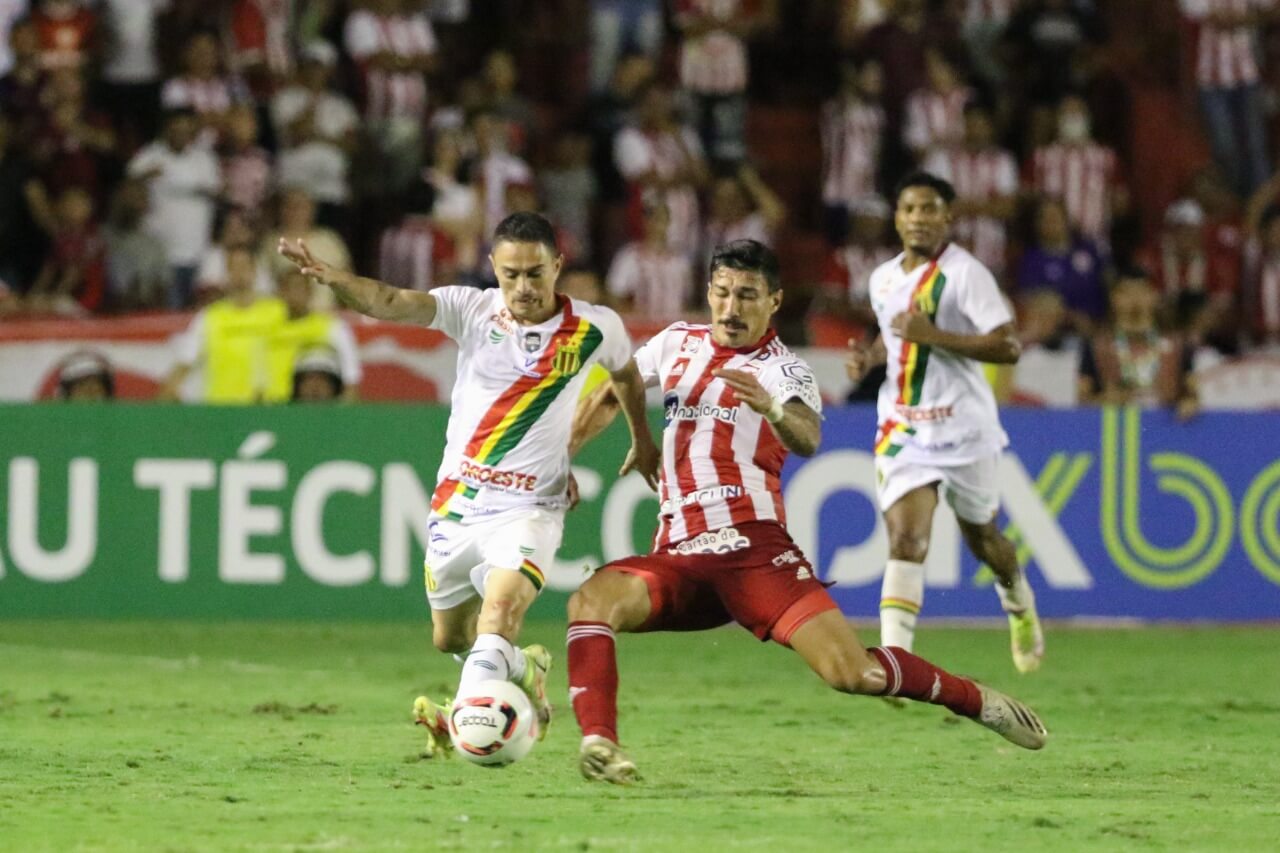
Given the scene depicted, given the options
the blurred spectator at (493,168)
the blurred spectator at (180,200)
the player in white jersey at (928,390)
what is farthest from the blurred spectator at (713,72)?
the player in white jersey at (928,390)

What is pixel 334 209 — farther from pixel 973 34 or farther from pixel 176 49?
pixel 973 34

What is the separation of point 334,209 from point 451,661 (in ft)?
20.2

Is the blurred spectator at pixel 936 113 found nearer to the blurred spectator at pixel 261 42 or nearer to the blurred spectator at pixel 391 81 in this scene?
the blurred spectator at pixel 391 81

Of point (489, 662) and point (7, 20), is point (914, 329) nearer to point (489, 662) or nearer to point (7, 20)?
point (489, 662)

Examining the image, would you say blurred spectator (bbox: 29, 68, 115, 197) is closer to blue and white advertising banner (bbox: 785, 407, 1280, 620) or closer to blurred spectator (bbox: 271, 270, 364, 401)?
blurred spectator (bbox: 271, 270, 364, 401)

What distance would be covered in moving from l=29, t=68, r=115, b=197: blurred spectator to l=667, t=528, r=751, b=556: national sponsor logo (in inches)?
404

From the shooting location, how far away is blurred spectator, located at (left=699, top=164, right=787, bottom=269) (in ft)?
58.2

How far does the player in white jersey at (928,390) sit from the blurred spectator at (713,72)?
8625 millimetres

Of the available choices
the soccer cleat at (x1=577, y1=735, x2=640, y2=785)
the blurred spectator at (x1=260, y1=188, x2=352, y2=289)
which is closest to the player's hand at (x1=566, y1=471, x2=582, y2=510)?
the soccer cleat at (x1=577, y1=735, x2=640, y2=785)

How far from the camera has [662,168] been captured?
59.2 ft

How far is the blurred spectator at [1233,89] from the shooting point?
19766mm

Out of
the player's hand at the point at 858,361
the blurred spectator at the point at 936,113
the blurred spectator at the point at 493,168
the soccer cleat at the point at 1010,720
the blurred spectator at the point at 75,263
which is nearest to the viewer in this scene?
the soccer cleat at the point at 1010,720

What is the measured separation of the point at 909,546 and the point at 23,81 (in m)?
9.79

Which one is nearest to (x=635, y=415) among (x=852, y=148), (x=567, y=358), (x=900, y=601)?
(x=567, y=358)
